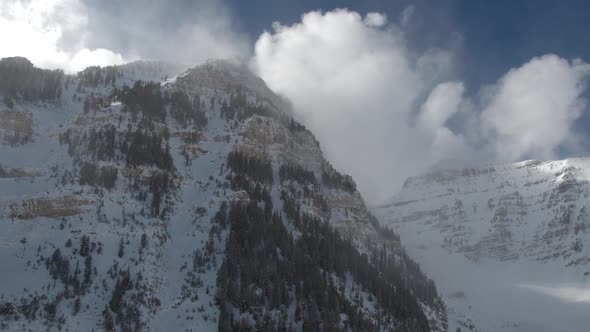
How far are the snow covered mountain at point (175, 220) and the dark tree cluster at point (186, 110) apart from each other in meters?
0.37

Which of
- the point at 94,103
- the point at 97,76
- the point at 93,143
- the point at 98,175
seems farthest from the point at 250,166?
the point at 97,76

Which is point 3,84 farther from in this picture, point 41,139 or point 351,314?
point 351,314

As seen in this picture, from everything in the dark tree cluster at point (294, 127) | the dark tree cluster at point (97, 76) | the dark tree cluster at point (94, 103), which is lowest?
the dark tree cluster at point (94, 103)

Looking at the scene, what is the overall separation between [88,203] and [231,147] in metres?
43.5

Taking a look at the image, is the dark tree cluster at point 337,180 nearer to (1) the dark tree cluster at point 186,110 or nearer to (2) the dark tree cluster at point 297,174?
(2) the dark tree cluster at point 297,174

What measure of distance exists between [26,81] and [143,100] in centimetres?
2477

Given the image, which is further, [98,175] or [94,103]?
[94,103]

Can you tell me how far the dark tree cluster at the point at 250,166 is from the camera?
14088 cm

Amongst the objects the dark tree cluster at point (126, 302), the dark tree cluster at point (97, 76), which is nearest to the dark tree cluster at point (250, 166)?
the dark tree cluster at point (97, 76)

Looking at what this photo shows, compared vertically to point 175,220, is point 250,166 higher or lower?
higher

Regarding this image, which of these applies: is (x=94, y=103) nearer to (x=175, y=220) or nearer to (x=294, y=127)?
(x=175, y=220)

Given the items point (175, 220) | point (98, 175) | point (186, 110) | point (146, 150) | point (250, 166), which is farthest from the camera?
point (186, 110)

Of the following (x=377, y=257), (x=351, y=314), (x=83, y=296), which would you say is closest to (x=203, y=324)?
(x=83, y=296)

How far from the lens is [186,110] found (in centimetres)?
15662
